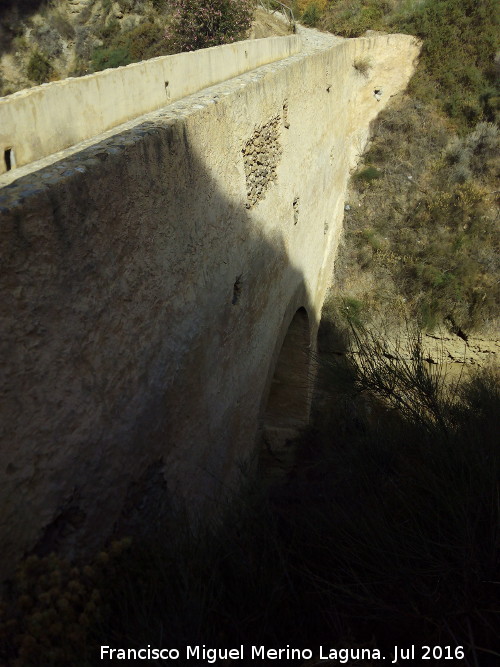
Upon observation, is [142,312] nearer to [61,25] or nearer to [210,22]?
[210,22]

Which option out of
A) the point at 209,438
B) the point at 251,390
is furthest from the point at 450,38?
the point at 209,438

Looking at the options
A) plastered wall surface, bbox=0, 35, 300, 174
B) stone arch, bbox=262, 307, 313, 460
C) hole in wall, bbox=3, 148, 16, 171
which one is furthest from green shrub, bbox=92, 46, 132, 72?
hole in wall, bbox=3, 148, 16, 171

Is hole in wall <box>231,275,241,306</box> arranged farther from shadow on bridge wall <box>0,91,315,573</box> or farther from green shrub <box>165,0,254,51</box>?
green shrub <box>165,0,254,51</box>

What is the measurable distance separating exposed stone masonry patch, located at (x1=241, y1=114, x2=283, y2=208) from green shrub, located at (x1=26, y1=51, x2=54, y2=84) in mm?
9262

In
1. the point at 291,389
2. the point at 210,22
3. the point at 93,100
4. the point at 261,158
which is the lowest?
the point at 291,389

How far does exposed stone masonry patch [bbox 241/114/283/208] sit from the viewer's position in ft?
14.9

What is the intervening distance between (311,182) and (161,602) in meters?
5.72

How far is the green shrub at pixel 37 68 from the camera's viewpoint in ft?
39.4

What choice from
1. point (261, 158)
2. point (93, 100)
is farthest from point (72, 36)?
point (93, 100)

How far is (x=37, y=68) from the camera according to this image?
1203 cm

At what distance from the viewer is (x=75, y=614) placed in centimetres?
218

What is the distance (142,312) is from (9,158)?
1044mm

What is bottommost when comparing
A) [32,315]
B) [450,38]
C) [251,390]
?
[251,390]

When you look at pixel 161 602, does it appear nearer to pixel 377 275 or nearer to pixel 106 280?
pixel 106 280
